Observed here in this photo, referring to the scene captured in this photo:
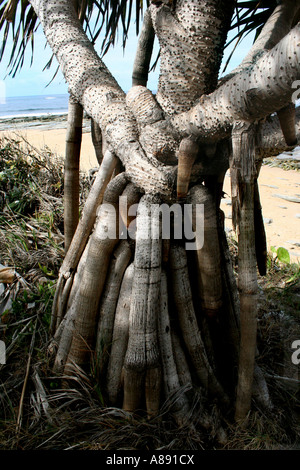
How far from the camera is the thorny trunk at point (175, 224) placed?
5.41 feet

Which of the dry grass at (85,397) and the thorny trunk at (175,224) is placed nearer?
the thorny trunk at (175,224)

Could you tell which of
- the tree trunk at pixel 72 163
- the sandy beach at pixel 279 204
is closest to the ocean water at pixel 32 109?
the sandy beach at pixel 279 204

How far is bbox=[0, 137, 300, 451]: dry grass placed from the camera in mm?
1803

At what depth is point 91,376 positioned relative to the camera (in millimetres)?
1996

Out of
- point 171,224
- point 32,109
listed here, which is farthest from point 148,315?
point 32,109

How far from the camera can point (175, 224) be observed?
1893 mm

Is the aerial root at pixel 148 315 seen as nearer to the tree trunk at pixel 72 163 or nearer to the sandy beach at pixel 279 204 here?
the tree trunk at pixel 72 163

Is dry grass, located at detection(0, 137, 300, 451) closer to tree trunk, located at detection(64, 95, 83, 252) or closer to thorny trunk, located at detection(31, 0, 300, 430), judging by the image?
thorny trunk, located at detection(31, 0, 300, 430)

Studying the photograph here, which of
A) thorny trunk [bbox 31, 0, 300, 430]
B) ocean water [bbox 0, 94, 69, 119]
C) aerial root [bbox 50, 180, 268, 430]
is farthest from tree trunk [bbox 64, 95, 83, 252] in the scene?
ocean water [bbox 0, 94, 69, 119]

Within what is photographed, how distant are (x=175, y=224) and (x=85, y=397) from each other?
954 millimetres

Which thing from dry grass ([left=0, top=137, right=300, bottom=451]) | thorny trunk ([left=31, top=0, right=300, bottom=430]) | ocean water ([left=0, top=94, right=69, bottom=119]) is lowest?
dry grass ([left=0, top=137, right=300, bottom=451])

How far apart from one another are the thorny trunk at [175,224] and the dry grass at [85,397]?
87 mm

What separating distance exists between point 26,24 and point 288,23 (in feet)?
6.53

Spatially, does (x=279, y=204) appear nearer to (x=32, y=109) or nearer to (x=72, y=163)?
(x=72, y=163)
